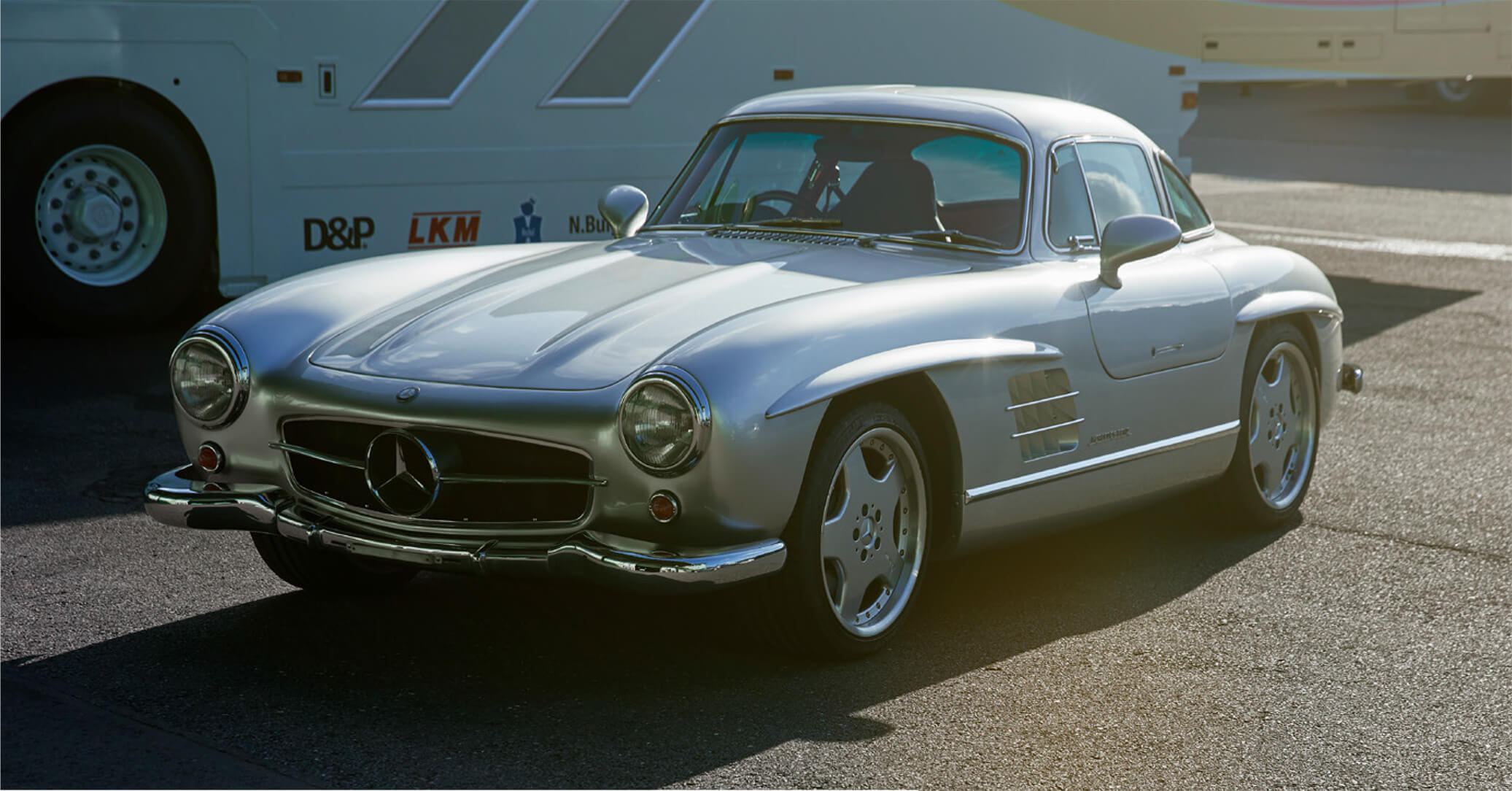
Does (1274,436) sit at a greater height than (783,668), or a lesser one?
greater

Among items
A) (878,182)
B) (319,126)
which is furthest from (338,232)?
(878,182)

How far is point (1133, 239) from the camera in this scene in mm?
5289

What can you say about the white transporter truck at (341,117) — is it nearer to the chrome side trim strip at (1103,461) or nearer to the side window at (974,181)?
the side window at (974,181)

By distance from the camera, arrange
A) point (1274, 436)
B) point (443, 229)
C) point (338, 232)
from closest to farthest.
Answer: point (1274, 436) < point (338, 232) < point (443, 229)

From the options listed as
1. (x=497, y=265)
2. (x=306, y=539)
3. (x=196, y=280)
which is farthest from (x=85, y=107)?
(x=306, y=539)

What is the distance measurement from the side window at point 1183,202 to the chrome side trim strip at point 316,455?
3.11 metres

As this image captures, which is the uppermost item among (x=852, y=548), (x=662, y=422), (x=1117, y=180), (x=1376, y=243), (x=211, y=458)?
(x=1117, y=180)

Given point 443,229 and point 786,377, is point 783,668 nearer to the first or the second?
point 786,377

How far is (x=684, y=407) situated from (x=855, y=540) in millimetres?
733

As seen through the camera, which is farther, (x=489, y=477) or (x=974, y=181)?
(x=974, y=181)

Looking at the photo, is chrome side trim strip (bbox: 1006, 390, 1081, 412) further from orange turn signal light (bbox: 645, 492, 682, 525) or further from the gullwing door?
orange turn signal light (bbox: 645, 492, 682, 525)

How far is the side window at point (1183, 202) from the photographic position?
6.24 meters

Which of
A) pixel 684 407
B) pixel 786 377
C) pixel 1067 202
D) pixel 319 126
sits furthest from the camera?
pixel 319 126

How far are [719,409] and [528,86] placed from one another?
259 inches
